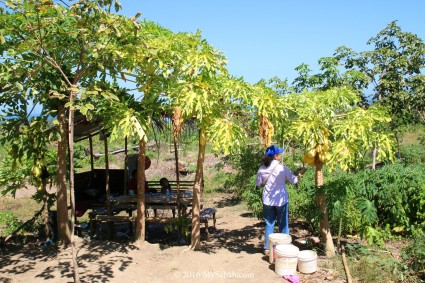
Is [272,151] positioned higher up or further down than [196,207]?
higher up

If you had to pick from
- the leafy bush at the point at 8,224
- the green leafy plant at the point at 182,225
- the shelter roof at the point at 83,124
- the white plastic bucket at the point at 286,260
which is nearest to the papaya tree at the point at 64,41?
the shelter roof at the point at 83,124

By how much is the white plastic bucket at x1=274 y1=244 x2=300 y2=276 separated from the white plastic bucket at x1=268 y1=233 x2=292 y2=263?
226 millimetres

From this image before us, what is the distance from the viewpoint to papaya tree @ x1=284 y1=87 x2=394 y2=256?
4973 millimetres

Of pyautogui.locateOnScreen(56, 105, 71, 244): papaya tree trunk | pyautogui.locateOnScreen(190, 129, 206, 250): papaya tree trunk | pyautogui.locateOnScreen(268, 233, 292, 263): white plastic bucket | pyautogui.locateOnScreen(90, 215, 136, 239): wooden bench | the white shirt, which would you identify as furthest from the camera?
pyautogui.locateOnScreen(90, 215, 136, 239): wooden bench

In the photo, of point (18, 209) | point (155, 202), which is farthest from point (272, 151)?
point (18, 209)

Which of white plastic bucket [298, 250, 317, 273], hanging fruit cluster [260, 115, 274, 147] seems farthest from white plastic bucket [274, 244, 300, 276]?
hanging fruit cluster [260, 115, 274, 147]

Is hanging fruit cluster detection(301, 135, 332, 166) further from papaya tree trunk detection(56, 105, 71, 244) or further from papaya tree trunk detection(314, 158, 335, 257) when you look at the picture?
papaya tree trunk detection(56, 105, 71, 244)

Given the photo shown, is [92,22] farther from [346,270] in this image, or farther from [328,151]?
[346,270]

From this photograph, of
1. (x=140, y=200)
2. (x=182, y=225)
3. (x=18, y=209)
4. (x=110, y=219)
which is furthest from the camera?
(x=18, y=209)

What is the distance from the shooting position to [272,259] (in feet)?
18.2

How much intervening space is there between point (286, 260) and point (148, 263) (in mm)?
2102

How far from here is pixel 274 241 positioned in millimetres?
5438

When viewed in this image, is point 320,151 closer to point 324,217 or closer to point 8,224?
point 324,217

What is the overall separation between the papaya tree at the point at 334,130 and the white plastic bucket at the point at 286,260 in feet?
3.14
